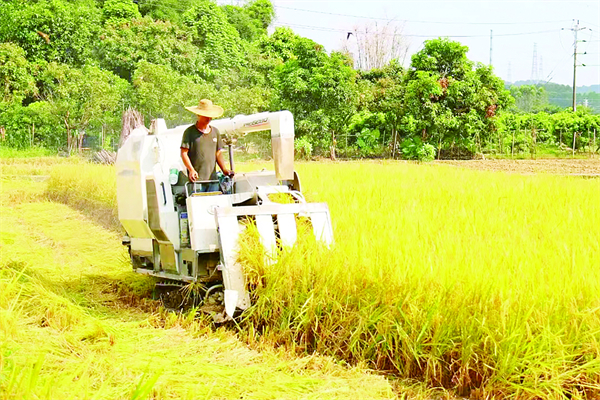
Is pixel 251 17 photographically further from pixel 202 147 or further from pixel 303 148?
pixel 202 147

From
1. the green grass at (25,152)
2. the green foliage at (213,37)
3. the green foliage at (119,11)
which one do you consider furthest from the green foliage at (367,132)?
the green foliage at (119,11)

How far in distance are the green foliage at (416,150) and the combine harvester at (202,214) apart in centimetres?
1952

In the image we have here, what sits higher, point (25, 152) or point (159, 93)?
point (159, 93)

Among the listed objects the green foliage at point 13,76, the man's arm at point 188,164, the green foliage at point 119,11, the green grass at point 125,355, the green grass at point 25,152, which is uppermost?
the green foliage at point 119,11

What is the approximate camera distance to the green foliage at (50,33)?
34.4 metres

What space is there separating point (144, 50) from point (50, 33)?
Answer: 4.49m

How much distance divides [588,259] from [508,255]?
0.45m

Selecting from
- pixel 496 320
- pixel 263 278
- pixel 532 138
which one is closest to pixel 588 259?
A: pixel 496 320

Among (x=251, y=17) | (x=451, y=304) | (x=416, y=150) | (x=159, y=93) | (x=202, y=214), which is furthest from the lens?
(x=251, y=17)

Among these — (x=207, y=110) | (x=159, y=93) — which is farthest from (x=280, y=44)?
(x=207, y=110)

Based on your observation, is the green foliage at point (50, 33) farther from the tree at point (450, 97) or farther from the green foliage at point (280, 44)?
the tree at point (450, 97)

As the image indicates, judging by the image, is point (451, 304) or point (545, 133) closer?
point (451, 304)

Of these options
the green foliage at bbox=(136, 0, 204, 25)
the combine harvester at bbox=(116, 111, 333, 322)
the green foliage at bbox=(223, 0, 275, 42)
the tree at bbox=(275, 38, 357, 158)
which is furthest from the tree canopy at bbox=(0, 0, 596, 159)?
the combine harvester at bbox=(116, 111, 333, 322)

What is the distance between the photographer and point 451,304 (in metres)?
4.01
